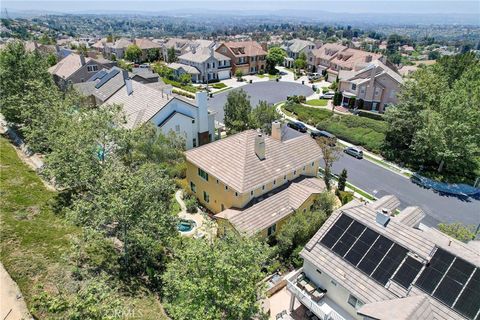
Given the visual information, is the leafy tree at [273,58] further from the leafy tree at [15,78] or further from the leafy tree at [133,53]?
the leafy tree at [15,78]

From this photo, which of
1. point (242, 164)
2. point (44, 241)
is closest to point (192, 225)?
point (242, 164)

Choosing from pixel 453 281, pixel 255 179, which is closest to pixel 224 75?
pixel 255 179

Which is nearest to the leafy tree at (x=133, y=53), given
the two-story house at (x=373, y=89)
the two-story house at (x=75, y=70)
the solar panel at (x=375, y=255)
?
the two-story house at (x=75, y=70)

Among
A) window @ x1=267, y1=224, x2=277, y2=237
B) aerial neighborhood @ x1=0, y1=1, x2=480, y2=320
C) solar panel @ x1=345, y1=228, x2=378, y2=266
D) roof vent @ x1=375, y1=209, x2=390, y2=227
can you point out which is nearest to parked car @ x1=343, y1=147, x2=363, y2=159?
aerial neighborhood @ x1=0, y1=1, x2=480, y2=320

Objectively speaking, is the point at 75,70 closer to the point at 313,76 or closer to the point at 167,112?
the point at 167,112

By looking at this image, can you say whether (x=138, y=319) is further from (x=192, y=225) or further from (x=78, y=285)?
(x=192, y=225)

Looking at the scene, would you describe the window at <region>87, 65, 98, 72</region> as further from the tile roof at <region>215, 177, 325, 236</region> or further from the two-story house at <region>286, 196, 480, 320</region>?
the two-story house at <region>286, 196, 480, 320</region>
